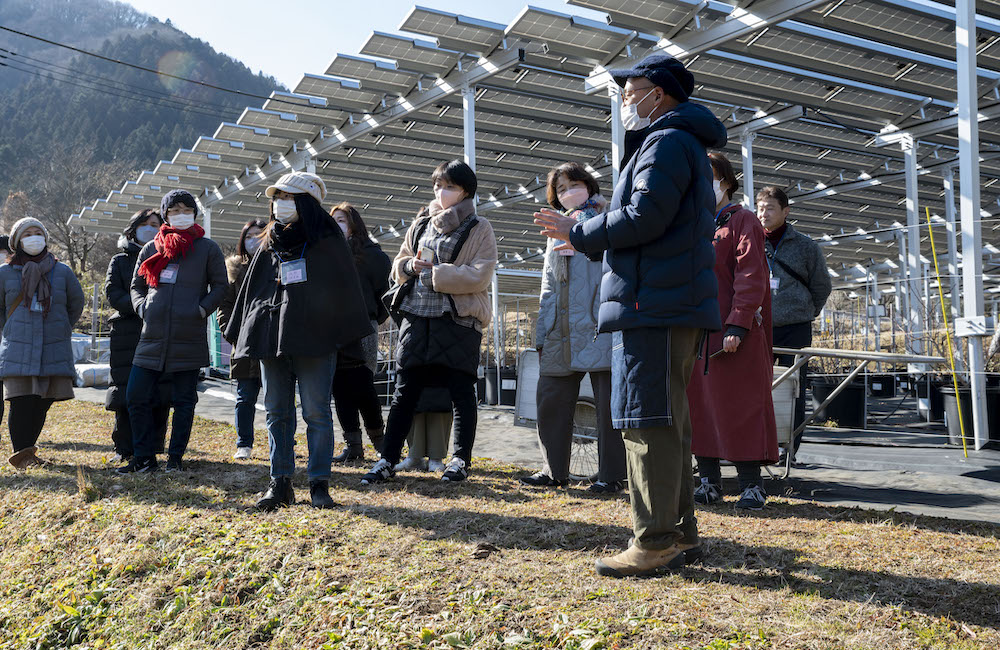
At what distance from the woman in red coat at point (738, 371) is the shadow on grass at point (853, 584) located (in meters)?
1.03

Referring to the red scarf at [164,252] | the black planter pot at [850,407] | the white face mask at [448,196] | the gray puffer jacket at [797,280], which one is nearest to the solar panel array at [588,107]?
the black planter pot at [850,407]

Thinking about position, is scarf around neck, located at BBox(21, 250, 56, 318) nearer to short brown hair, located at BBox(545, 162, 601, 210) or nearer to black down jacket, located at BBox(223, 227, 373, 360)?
black down jacket, located at BBox(223, 227, 373, 360)

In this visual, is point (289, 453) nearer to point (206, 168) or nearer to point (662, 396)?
point (662, 396)

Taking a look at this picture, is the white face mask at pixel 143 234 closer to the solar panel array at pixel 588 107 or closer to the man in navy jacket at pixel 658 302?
the man in navy jacket at pixel 658 302

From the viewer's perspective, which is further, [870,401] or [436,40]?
[870,401]

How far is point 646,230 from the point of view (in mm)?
2943

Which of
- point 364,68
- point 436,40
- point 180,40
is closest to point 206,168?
point 364,68

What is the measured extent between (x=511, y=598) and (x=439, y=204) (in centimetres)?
270

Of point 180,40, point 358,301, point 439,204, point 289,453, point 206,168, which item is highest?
point 180,40

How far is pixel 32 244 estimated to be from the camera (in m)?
6.16

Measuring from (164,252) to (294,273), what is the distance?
63.0 inches

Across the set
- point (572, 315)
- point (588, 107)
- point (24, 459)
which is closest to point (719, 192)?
point (572, 315)

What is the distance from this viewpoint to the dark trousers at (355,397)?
18.8ft

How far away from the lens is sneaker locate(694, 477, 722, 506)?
4.42 metres
